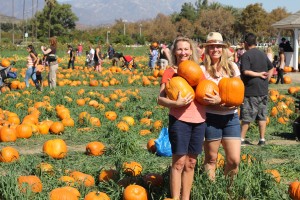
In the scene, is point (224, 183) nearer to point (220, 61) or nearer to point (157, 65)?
point (220, 61)

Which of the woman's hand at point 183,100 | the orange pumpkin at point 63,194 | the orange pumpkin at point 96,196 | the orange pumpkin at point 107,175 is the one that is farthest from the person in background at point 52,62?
the woman's hand at point 183,100

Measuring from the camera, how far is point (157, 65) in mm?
24984

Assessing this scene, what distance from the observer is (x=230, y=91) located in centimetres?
453

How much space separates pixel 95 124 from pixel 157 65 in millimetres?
15745

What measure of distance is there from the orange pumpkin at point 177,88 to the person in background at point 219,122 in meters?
0.45

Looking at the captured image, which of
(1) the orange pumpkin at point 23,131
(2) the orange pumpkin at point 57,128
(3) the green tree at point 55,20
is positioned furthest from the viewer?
(3) the green tree at point 55,20

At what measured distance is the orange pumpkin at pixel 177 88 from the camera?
420cm

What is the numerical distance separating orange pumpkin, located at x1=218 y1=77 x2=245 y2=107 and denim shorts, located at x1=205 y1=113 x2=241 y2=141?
0.18 meters

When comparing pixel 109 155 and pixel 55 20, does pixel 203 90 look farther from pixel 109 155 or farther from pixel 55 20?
pixel 55 20

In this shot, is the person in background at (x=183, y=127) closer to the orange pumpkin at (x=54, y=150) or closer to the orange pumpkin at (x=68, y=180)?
the orange pumpkin at (x=68, y=180)

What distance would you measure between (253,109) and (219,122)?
3146mm

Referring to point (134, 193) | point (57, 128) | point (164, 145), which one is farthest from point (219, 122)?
point (57, 128)

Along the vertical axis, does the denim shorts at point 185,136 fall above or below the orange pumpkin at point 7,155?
above

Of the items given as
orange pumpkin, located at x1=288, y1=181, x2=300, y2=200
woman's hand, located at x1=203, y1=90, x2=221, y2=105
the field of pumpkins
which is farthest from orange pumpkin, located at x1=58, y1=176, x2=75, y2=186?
orange pumpkin, located at x1=288, y1=181, x2=300, y2=200
